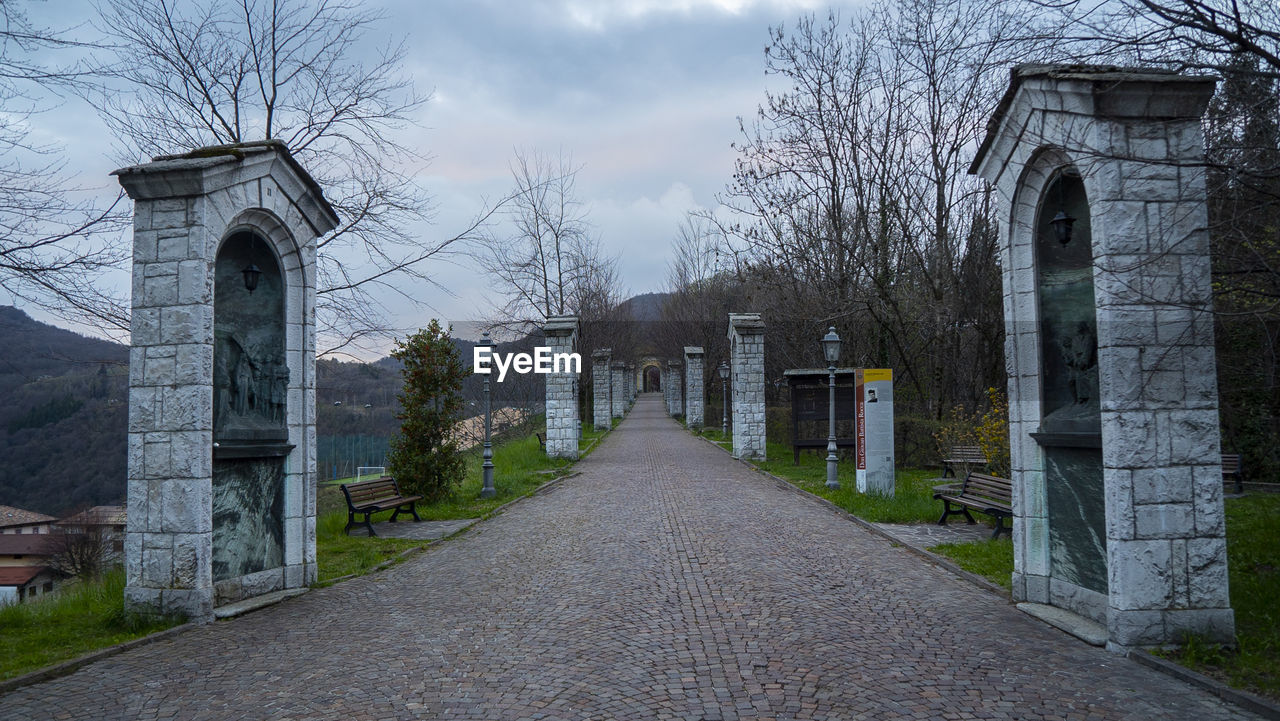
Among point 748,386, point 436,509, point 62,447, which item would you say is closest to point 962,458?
point 748,386

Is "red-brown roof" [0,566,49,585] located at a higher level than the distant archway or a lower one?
lower

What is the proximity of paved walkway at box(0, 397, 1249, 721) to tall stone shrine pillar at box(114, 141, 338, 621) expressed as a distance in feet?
2.01

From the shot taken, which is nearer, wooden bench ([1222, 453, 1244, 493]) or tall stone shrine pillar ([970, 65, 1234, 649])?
tall stone shrine pillar ([970, 65, 1234, 649])

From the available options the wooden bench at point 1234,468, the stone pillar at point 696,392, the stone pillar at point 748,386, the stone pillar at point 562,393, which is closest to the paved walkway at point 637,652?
the wooden bench at point 1234,468

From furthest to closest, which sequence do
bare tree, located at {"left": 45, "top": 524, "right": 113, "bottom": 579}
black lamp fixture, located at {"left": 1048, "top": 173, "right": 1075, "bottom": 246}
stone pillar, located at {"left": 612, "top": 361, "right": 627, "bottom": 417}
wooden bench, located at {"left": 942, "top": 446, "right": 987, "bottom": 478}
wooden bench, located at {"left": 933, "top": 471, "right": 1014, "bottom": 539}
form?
1. stone pillar, located at {"left": 612, "top": 361, "right": 627, "bottom": 417}
2. bare tree, located at {"left": 45, "top": 524, "right": 113, "bottom": 579}
3. wooden bench, located at {"left": 942, "top": 446, "right": 987, "bottom": 478}
4. wooden bench, located at {"left": 933, "top": 471, "right": 1014, "bottom": 539}
5. black lamp fixture, located at {"left": 1048, "top": 173, "right": 1075, "bottom": 246}

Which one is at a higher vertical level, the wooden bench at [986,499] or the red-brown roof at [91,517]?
the wooden bench at [986,499]

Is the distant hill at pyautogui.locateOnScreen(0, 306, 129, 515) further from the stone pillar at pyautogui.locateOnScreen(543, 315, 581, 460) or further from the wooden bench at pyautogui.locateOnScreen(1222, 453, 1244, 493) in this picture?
the wooden bench at pyautogui.locateOnScreen(1222, 453, 1244, 493)

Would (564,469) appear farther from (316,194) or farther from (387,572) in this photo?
(316,194)

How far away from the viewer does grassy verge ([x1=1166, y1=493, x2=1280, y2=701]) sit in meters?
4.33

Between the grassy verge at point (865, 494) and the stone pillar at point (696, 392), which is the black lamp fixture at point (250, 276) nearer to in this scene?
the grassy verge at point (865, 494)

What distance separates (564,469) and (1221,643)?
15.8m

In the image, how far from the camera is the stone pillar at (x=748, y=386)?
21125 millimetres

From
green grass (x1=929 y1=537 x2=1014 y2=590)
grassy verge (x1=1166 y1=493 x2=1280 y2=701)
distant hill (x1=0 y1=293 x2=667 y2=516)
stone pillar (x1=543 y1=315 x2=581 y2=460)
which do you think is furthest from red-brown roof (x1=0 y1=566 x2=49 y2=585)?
grassy verge (x1=1166 y1=493 x2=1280 y2=701)

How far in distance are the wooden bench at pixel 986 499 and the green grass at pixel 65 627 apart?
8237 mm
